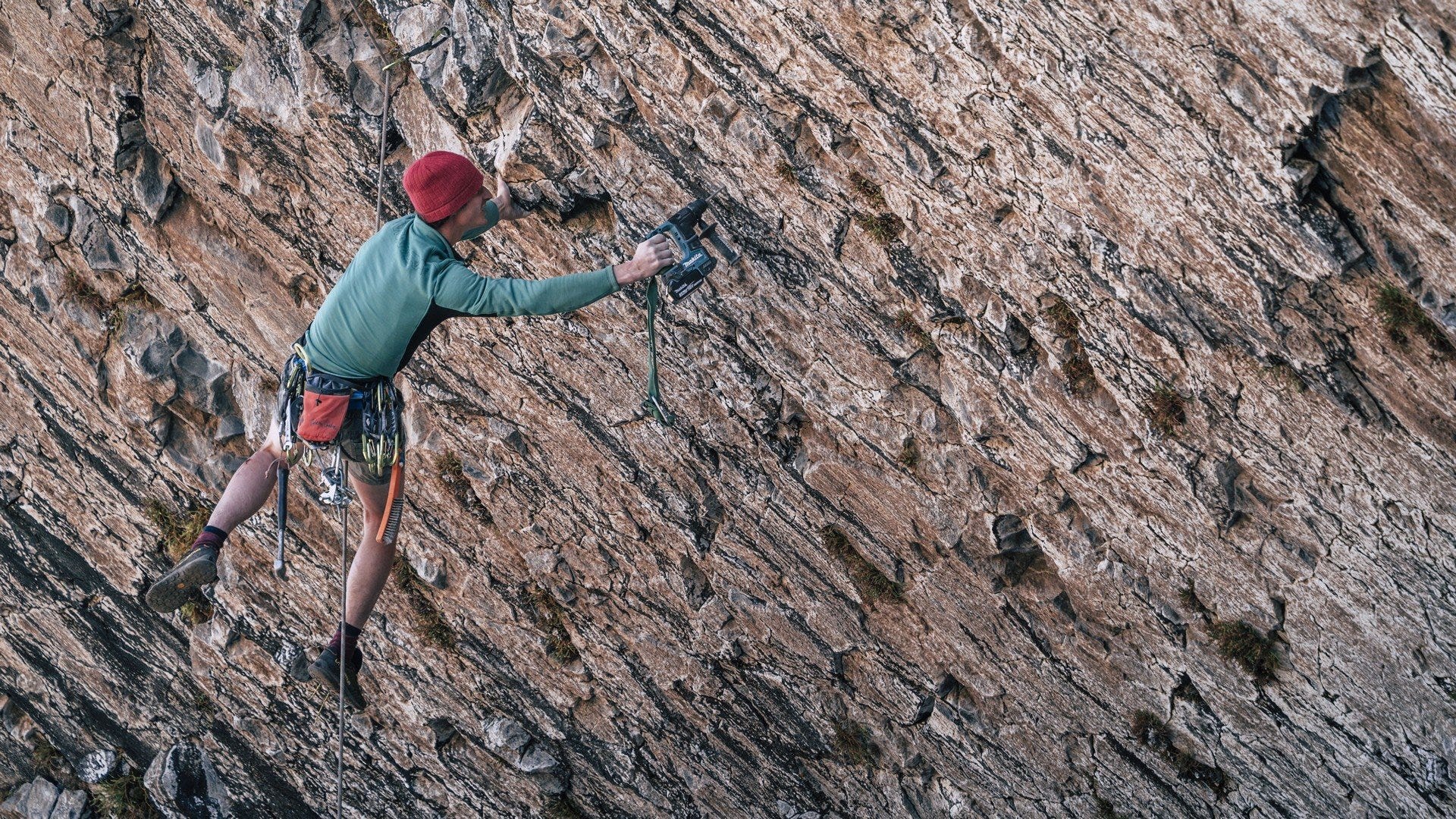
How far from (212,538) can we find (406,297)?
2.42 metres

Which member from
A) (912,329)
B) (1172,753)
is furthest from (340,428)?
(1172,753)

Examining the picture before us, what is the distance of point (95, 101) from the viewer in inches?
488

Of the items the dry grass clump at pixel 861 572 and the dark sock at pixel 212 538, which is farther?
the dry grass clump at pixel 861 572

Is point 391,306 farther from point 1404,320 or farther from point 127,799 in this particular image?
point 127,799

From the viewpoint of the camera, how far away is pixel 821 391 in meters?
11.5

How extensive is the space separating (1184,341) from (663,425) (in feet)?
17.0

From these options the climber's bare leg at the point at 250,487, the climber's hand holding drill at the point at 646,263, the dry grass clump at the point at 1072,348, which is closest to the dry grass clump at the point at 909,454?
the dry grass clump at the point at 1072,348

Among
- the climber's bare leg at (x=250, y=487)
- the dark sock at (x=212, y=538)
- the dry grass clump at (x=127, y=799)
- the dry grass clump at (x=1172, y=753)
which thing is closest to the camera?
the dark sock at (x=212, y=538)

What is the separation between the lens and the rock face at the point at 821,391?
367 inches

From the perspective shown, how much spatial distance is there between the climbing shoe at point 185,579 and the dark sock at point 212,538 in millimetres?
23

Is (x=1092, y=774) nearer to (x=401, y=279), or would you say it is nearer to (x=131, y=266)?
(x=401, y=279)

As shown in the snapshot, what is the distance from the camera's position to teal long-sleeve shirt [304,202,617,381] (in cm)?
704

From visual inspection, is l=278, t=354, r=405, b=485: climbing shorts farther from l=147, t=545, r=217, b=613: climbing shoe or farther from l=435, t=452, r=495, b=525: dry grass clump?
l=435, t=452, r=495, b=525: dry grass clump

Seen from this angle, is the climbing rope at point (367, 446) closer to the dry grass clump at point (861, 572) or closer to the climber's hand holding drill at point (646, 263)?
the climber's hand holding drill at point (646, 263)
